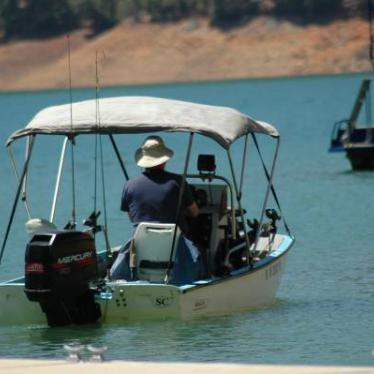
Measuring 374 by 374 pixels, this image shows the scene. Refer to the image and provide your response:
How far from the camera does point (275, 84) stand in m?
103

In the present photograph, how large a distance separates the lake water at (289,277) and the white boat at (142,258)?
0.17 m

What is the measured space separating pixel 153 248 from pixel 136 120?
3.61 ft

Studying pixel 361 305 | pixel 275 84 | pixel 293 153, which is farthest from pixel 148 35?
pixel 361 305

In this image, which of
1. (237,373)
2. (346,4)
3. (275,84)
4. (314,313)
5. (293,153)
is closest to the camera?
(237,373)

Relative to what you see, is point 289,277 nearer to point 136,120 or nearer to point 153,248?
point 153,248

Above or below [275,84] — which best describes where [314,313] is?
above

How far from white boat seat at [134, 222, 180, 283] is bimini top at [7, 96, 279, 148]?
2.73 feet

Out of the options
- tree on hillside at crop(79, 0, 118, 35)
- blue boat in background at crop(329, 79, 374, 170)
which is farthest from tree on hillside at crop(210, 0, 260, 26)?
blue boat in background at crop(329, 79, 374, 170)

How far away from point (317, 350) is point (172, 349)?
1.15 m

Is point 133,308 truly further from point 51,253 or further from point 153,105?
point 153,105

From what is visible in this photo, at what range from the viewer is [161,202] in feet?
41.8

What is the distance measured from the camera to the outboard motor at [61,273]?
1191 centimetres

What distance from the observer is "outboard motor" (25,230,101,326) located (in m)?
11.9

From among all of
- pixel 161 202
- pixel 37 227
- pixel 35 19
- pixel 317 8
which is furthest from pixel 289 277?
pixel 35 19
